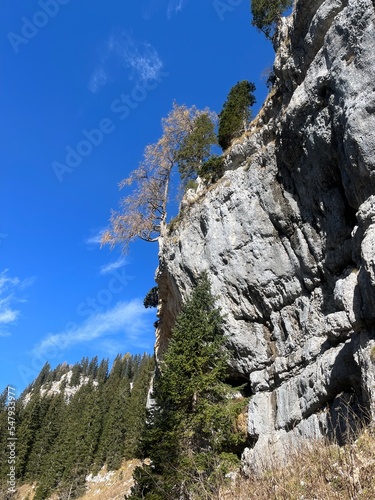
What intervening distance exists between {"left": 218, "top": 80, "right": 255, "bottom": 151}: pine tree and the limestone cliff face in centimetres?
466

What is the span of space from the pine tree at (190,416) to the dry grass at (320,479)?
952 centimetres

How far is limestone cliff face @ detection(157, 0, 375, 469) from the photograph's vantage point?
11.7 meters

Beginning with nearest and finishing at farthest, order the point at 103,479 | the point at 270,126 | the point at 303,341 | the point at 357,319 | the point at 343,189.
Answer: the point at 357,319 < the point at 343,189 < the point at 303,341 < the point at 270,126 < the point at 103,479

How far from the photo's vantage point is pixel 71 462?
5325 centimetres

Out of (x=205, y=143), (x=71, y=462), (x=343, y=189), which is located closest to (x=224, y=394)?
(x=343, y=189)

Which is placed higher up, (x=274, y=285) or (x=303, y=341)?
(x=274, y=285)

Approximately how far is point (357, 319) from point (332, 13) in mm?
12858

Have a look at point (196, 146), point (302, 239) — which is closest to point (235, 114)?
point (196, 146)

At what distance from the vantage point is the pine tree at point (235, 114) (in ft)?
86.6

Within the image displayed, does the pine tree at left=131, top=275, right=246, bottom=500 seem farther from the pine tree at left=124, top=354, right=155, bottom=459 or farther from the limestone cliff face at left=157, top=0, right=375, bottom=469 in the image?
the pine tree at left=124, top=354, right=155, bottom=459

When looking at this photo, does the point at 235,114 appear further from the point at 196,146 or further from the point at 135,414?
the point at 135,414

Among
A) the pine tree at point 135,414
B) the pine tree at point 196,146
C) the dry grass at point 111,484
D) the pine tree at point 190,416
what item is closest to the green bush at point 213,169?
the pine tree at point 196,146

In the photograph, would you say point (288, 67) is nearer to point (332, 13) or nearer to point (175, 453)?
point (332, 13)

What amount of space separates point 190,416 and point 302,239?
952cm
